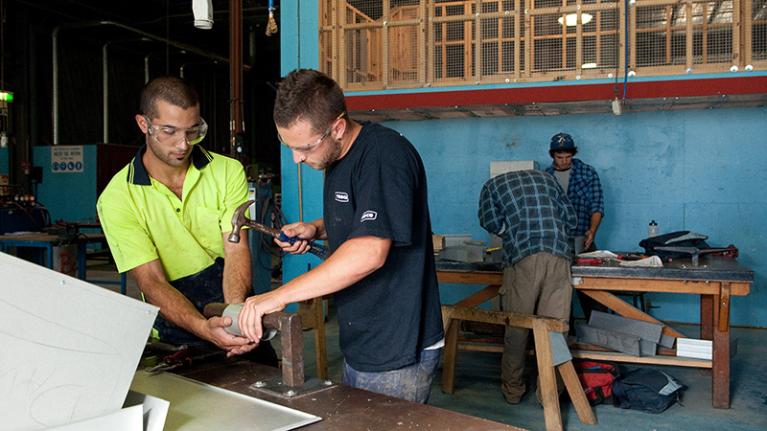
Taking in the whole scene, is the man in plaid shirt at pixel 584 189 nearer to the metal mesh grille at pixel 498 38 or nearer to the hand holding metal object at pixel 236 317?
the metal mesh grille at pixel 498 38

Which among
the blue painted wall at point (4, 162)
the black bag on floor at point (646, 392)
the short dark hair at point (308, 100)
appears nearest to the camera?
the short dark hair at point (308, 100)

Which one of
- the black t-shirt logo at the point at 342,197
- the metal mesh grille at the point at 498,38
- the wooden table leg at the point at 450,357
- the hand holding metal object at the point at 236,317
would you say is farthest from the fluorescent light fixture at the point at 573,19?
the hand holding metal object at the point at 236,317

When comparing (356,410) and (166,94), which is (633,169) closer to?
(166,94)

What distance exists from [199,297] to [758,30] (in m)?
5.60

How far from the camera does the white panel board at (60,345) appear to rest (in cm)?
110

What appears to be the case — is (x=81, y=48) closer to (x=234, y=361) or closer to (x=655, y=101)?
(x=655, y=101)

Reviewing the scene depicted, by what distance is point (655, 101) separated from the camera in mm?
6004

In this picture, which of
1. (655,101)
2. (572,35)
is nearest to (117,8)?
(572,35)

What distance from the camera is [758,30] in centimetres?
582

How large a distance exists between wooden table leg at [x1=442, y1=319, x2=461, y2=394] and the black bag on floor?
1.01m

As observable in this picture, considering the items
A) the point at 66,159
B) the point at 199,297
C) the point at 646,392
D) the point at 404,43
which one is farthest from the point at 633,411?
the point at 66,159

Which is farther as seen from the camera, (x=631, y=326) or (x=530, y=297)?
(x=631, y=326)

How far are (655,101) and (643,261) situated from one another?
2328mm

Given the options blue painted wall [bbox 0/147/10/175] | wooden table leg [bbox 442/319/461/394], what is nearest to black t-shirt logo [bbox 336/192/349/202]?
wooden table leg [bbox 442/319/461/394]
